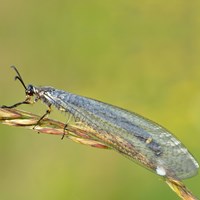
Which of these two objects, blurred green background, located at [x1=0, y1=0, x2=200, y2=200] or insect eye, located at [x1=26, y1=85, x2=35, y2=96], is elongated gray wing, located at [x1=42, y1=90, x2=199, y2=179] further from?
blurred green background, located at [x1=0, y1=0, x2=200, y2=200]

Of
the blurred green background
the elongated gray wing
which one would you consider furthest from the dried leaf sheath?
the blurred green background

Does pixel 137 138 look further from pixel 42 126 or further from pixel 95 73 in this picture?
pixel 95 73

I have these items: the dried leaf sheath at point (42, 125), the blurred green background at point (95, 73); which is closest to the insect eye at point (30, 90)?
the dried leaf sheath at point (42, 125)

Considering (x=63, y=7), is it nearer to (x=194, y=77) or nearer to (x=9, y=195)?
(x=194, y=77)

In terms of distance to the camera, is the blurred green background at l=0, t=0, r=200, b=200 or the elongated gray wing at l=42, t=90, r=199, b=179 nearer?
the elongated gray wing at l=42, t=90, r=199, b=179

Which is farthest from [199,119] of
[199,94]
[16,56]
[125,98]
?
[16,56]

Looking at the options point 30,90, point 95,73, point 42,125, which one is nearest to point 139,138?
point 42,125
